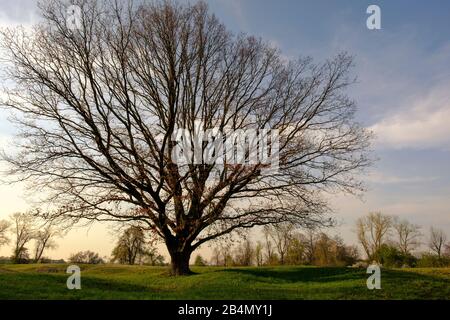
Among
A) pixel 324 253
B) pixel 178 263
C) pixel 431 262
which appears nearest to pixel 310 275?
pixel 178 263

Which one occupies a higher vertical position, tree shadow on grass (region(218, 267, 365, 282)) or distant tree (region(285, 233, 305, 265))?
tree shadow on grass (region(218, 267, 365, 282))

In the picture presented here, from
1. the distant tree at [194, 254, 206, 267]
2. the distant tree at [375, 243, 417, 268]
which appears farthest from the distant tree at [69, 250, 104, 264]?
the distant tree at [375, 243, 417, 268]

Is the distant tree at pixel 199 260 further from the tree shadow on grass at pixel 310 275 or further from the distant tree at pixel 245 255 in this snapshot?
the tree shadow on grass at pixel 310 275

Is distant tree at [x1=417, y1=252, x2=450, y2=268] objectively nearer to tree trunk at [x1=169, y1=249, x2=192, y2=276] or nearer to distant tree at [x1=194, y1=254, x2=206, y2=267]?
distant tree at [x1=194, y1=254, x2=206, y2=267]

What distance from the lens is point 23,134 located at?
23.7 meters

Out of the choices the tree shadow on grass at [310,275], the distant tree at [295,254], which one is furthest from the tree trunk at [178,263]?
the distant tree at [295,254]

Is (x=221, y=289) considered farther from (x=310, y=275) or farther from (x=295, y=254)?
(x=295, y=254)

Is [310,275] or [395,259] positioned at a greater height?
[310,275]

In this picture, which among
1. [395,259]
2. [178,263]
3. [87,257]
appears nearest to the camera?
[178,263]

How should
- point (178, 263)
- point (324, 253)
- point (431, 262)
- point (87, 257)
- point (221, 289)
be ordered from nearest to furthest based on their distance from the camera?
1. point (221, 289)
2. point (178, 263)
3. point (431, 262)
4. point (324, 253)
5. point (87, 257)

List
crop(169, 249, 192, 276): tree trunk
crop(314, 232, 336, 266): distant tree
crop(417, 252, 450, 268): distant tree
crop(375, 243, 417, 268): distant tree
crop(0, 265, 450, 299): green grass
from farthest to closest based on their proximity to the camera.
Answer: crop(314, 232, 336, 266): distant tree
crop(375, 243, 417, 268): distant tree
crop(417, 252, 450, 268): distant tree
crop(169, 249, 192, 276): tree trunk
crop(0, 265, 450, 299): green grass

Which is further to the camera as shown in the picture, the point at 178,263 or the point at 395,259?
the point at 395,259

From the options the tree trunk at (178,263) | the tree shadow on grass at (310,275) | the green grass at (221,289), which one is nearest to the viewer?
the green grass at (221,289)
